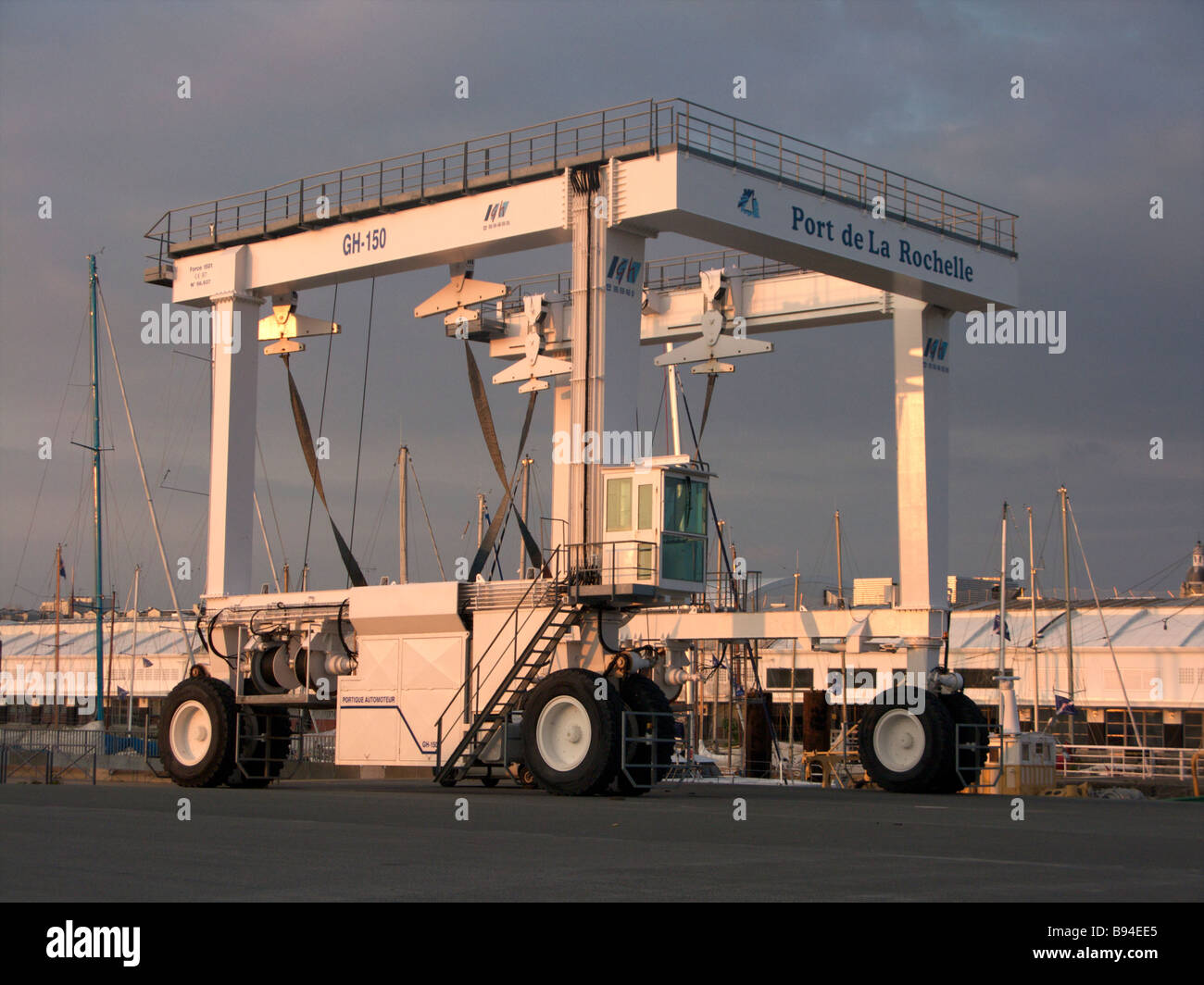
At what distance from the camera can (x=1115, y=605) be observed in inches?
2803

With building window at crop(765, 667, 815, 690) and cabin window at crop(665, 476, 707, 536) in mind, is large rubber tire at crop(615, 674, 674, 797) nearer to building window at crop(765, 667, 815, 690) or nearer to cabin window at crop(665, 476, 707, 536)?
cabin window at crop(665, 476, 707, 536)

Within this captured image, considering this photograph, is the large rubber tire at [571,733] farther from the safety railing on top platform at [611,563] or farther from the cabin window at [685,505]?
the cabin window at [685,505]

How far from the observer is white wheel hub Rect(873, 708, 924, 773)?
89.6 feet

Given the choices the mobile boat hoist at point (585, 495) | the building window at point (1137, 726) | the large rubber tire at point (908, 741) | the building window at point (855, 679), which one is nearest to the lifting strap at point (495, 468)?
the mobile boat hoist at point (585, 495)

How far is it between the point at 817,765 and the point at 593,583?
2238cm

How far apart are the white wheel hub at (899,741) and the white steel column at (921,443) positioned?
2.82 m

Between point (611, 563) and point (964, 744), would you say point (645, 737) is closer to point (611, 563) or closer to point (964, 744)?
point (611, 563)

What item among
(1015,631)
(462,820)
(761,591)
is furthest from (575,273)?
(761,591)

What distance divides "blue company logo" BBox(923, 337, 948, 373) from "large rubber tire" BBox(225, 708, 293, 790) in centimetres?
1500

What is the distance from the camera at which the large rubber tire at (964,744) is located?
88.7ft

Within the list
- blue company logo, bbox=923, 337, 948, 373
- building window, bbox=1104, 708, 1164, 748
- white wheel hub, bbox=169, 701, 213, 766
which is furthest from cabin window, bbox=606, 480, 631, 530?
building window, bbox=1104, 708, 1164, 748

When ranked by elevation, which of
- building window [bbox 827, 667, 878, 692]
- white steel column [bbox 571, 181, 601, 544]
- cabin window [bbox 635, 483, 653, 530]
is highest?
white steel column [bbox 571, 181, 601, 544]

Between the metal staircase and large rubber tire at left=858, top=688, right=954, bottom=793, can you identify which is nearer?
the metal staircase

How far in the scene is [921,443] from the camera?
30391 millimetres
